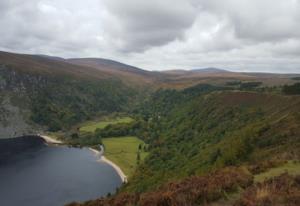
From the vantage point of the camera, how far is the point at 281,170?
19.3m


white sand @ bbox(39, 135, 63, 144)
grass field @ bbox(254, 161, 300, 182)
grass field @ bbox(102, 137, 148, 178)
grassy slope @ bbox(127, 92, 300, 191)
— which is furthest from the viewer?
white sand @ bbox(39, 135, 63, 144)

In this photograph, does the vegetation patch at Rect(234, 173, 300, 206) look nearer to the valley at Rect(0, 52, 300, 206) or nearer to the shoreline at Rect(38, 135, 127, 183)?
the valley at Rect(0, 52, 300, 206)

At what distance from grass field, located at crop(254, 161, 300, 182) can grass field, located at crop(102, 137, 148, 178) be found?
76.6m

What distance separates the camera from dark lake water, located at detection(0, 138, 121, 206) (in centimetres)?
7850

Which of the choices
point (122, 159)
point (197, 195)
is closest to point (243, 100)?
point (122, 159)

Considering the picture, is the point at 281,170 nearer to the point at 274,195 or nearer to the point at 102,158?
the point at 274,195

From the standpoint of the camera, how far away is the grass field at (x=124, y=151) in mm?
103875

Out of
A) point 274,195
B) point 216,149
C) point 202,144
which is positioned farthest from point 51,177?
point 274,195

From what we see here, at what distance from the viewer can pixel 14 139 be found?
151625mm

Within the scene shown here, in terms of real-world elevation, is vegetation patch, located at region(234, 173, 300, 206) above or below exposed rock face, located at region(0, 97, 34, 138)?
above

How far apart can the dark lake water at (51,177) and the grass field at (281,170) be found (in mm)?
62804

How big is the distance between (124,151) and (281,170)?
4060 inches

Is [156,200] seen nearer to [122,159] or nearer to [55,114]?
[122,159]

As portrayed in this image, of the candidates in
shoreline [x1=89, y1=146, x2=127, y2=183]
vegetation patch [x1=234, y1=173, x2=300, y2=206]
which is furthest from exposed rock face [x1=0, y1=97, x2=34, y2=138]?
vegetation patch [x1=234, y1=173, x2=300, y2=206]
